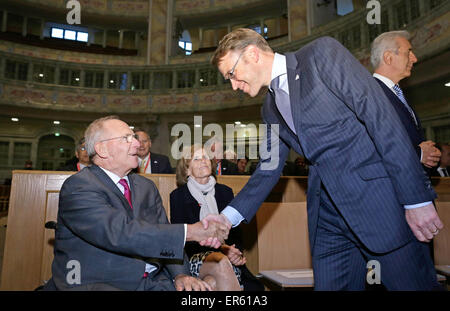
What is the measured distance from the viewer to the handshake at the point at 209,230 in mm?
1583

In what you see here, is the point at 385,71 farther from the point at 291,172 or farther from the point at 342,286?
the point at 291,172

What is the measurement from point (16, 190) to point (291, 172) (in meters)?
4.81

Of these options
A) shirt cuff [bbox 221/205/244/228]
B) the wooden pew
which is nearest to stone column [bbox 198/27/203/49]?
the wooden pew

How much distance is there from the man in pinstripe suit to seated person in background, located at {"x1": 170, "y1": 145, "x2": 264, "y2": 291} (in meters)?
0.80

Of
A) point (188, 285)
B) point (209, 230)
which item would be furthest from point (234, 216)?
point (188, 285)

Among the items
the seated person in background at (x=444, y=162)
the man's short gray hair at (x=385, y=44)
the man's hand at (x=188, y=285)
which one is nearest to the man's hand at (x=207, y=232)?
the man's hand at (x=188, y=285)

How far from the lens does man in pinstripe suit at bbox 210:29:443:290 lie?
4.02ft

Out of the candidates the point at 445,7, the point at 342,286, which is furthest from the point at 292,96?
the point at 445,7

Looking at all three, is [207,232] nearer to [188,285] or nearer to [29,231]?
[188,285]

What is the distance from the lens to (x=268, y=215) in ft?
9.25

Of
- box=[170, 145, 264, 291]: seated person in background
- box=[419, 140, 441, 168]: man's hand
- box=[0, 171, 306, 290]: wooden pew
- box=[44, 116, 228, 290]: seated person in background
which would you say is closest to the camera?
box=[44, 116, 228, 290]: seated person in background

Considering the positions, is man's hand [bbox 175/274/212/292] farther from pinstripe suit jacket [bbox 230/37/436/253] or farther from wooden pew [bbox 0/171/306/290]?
Result: wooden pew [bbox 0/171/306/290]

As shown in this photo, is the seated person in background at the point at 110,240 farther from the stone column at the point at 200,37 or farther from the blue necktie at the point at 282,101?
the stone column at the point at 200,37

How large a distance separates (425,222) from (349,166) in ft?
1.14
